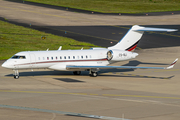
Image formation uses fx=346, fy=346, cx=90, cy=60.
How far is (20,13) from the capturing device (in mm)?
96250

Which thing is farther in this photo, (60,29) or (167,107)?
(60,29)

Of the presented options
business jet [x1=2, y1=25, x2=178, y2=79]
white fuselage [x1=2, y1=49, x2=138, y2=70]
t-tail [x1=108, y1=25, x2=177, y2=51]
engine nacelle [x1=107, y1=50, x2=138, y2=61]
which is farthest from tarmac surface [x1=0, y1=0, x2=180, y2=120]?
t-tail [x1=108, y1=25, x2=177, y2=51]

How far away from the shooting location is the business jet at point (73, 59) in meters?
37.2

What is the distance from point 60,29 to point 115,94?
1889 inches

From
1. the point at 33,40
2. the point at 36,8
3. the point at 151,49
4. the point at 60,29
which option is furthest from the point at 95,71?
the point at 36,8

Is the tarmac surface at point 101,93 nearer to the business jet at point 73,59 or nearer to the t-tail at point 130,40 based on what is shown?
the business jet at point 73,59

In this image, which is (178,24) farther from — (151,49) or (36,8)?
(36,8)

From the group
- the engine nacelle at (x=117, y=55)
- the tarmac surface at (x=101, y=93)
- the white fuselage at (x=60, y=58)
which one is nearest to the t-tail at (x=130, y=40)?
the white fuselage at (x=60, y=58)

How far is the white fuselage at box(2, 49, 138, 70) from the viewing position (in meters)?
37.2

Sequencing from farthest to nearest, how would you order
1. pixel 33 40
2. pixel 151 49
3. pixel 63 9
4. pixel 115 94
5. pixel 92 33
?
pixel 63 9
pixel 92 33
pixel 33 40
pixel 151 49
pixel 115 94

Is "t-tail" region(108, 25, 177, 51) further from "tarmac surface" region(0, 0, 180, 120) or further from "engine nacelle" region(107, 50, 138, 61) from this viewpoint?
"tarmac surface" region(0, 0, 180, 120)

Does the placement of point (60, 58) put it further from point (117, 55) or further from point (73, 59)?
point (117, 55)

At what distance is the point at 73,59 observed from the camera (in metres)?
38.9

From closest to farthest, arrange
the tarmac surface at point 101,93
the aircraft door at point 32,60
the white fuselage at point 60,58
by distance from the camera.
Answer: the tarmac surface at point 101,93 < the white fuselage at point 60,58 < the aircraft door at point 32,60
